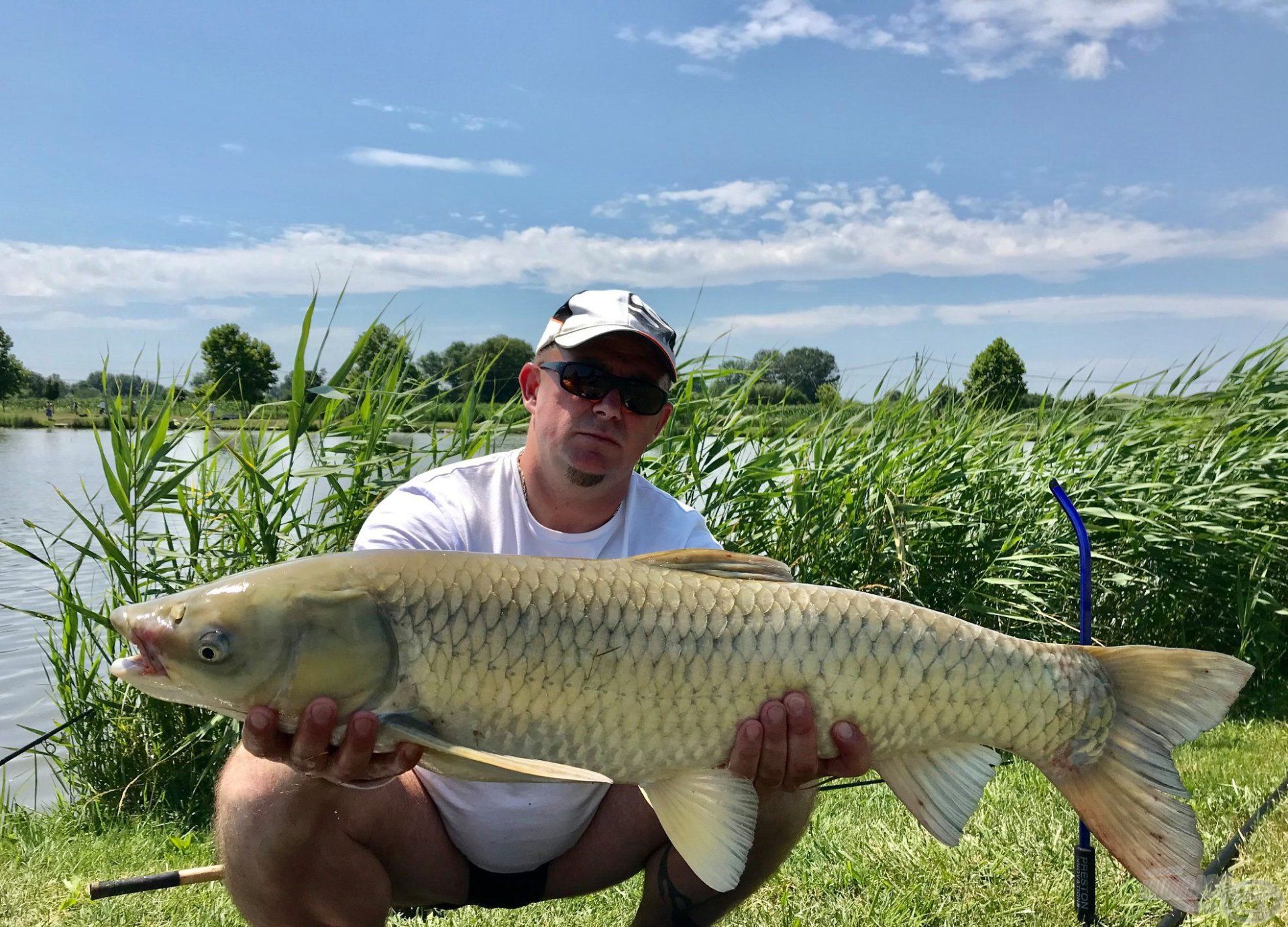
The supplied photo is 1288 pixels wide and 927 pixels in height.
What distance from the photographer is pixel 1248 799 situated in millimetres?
3098

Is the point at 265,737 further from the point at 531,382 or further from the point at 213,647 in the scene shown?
the point at 531,382

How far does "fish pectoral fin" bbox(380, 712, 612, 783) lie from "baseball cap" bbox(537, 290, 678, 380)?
39.1 inches

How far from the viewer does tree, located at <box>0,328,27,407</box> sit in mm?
57875

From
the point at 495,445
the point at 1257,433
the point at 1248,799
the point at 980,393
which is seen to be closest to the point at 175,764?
the point at 495,445

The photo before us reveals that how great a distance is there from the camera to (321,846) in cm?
191

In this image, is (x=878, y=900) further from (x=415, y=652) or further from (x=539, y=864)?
(x=415, y=652)

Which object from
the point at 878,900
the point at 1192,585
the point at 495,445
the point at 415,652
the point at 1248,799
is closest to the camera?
the point at 415,652

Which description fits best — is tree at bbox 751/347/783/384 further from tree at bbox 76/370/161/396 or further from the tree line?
tree at bbox 76/370/161/396

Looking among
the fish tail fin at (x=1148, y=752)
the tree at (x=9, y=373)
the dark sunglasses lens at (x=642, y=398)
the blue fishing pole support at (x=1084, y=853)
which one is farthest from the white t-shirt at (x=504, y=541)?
the tree at (x=9, y=373)

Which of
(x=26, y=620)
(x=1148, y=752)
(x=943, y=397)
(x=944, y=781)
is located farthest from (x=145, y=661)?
(x=26, y=620)

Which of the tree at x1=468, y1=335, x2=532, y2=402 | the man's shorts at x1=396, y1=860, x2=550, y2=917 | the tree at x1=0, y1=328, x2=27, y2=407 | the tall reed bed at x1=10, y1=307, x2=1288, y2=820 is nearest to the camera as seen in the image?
the man's shorts at x1=396, y1=860, x2=550, y2=917

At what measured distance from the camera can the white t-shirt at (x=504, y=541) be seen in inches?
77.7

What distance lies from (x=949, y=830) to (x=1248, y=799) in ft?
6.42

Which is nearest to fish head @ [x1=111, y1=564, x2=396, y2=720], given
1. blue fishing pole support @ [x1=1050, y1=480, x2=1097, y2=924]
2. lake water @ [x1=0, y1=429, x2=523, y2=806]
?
blue fishing pole support @ [x1=1050, y1=480, x2=1097, y2=924]
